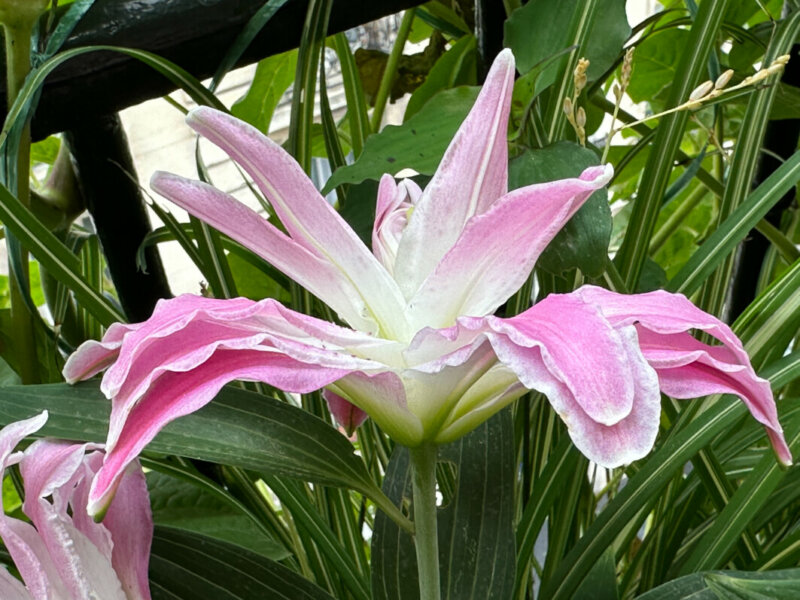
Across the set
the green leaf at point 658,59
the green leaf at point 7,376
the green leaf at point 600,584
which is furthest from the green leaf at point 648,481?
the green leaf at point 658,59

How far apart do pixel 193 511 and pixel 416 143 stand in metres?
0.18

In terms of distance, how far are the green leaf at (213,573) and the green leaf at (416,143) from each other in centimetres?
12

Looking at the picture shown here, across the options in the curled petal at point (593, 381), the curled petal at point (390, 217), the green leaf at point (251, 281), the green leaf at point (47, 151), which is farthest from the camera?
the green leaf at point (47, 151)

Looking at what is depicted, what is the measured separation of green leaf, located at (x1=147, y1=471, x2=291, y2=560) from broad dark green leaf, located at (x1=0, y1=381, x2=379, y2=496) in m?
0.14

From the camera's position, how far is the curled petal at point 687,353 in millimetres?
177

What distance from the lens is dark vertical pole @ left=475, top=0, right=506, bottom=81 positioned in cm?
40

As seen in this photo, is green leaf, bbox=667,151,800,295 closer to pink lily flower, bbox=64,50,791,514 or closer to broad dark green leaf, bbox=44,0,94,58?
pink lily flower, bbox=64,50,791,514

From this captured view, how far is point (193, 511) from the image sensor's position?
14.7 inches

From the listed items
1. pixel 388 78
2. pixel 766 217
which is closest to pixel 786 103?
pixel 766 217

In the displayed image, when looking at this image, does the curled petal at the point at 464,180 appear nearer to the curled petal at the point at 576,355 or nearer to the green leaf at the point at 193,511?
the curled petal at the point at 576,355

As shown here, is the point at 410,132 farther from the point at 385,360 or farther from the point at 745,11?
the point at 745,11

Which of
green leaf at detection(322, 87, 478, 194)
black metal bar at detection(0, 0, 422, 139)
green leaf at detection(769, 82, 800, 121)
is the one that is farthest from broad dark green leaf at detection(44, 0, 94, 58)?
green leaf at detection(769, 82, 800, 121)

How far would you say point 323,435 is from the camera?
233 millimetres

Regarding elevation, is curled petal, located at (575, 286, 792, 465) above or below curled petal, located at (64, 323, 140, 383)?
below
